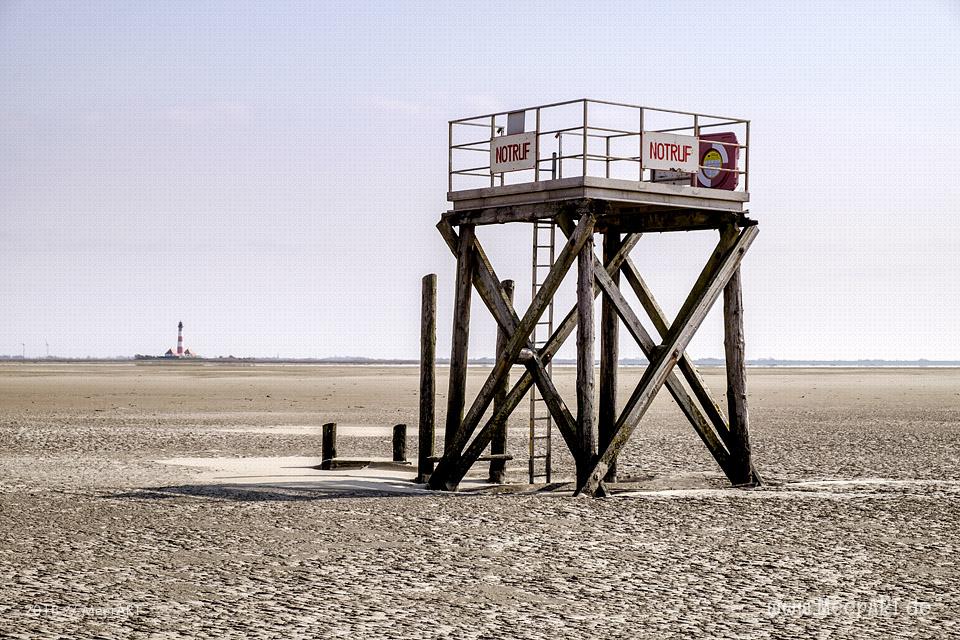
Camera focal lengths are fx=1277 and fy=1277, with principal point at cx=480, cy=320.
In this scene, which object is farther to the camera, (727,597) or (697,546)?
(697,546)

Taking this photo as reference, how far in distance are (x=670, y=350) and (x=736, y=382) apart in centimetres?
180

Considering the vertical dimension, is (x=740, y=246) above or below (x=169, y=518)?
above

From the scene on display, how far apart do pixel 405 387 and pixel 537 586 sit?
53707 millimetres

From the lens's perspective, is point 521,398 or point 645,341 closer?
point 521,398

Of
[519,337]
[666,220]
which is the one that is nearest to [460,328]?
[519,337]

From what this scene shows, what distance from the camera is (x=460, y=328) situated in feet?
63.7

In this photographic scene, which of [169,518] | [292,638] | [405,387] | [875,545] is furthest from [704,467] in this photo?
[405,387]

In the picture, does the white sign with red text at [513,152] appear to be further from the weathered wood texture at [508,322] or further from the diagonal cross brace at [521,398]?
the diagonal cross brace at [521,398]

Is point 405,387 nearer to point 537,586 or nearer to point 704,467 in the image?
point 704,467

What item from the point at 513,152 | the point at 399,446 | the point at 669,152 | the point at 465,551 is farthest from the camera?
the point at 399,446

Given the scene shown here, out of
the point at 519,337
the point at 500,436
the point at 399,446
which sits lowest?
the point at 399,446

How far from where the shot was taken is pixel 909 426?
33500mm

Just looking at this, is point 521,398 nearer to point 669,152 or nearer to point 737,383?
point 737,383

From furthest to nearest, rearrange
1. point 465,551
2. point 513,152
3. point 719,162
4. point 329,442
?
point 329,442
point 719,162
point 513,152
point 465,551
